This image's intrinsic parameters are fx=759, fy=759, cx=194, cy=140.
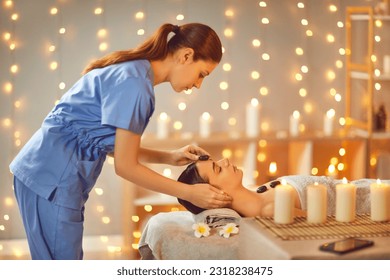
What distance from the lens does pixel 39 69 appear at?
2707 mm

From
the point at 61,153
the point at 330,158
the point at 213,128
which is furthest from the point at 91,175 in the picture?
the point at 330,158

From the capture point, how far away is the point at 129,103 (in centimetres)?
177

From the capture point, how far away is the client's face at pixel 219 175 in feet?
6.74

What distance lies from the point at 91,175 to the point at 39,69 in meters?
0.94

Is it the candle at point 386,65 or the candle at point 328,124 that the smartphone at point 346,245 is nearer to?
the candle at point 328,124

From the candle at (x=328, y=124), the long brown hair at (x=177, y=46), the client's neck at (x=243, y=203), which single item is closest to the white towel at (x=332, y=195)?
the client's neck at (x=243, y=203)

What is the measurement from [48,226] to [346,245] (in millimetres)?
717

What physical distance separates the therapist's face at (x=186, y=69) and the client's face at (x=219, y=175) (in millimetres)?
246

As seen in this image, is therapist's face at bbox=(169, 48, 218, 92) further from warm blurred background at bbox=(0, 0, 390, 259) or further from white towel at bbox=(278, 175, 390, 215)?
warm blurred background at bbox=(0, 0, 390, 259)

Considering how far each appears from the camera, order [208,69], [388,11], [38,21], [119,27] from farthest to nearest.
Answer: [388,11], [119,27], [38,21], [208,69]

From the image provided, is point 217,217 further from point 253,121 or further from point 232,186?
point 253,121

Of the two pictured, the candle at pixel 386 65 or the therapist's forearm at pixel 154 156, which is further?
the candle at pixel 386 65

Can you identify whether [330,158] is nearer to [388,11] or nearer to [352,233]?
[388,11]

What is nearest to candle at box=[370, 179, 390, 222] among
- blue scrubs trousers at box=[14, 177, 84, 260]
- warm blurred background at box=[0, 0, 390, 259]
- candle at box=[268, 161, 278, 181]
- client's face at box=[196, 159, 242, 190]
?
client's face at box=[196, 159, 242, 190]
